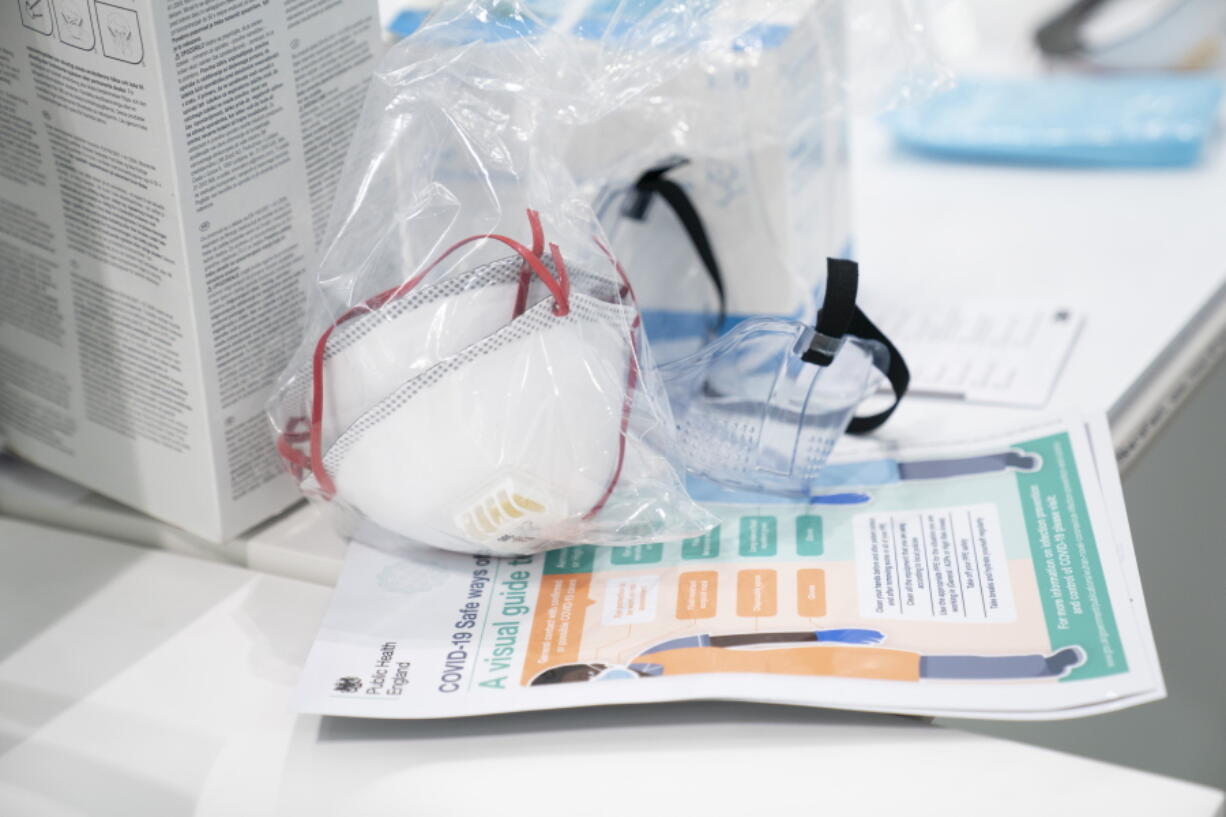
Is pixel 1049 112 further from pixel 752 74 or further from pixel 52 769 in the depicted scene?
pixel 52 769

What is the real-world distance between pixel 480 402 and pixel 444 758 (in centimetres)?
14

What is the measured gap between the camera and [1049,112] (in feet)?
3.27

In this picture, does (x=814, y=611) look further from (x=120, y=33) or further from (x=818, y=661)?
(x=120, y=33)

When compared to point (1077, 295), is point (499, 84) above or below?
above

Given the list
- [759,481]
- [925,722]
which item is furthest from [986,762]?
[759,481]

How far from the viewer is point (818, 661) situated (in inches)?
18.2

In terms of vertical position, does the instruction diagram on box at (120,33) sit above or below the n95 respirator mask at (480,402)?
above

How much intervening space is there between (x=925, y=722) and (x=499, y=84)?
0.33 m

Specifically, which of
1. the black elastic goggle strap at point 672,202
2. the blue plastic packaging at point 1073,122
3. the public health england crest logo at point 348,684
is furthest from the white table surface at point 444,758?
the blue plastic packaging at point 1073,122

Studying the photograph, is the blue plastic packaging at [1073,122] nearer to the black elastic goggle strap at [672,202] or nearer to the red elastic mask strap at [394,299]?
the black elastic goggle strap at [672,202]

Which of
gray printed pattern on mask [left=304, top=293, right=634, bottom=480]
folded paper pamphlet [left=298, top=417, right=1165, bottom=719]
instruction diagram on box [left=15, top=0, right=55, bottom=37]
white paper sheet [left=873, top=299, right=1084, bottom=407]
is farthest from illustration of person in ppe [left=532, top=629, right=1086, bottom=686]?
instruction diagram on box [left=15, top=0, right=55, bottom=37]

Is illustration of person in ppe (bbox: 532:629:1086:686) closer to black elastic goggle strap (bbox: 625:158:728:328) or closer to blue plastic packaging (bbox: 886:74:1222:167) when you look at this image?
black elastic goggle strap (bbox: 625:158:728:328)

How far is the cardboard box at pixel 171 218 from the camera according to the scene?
0.49 metres

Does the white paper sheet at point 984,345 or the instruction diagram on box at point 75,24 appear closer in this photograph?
the instruction diagram on box at point 75,24
